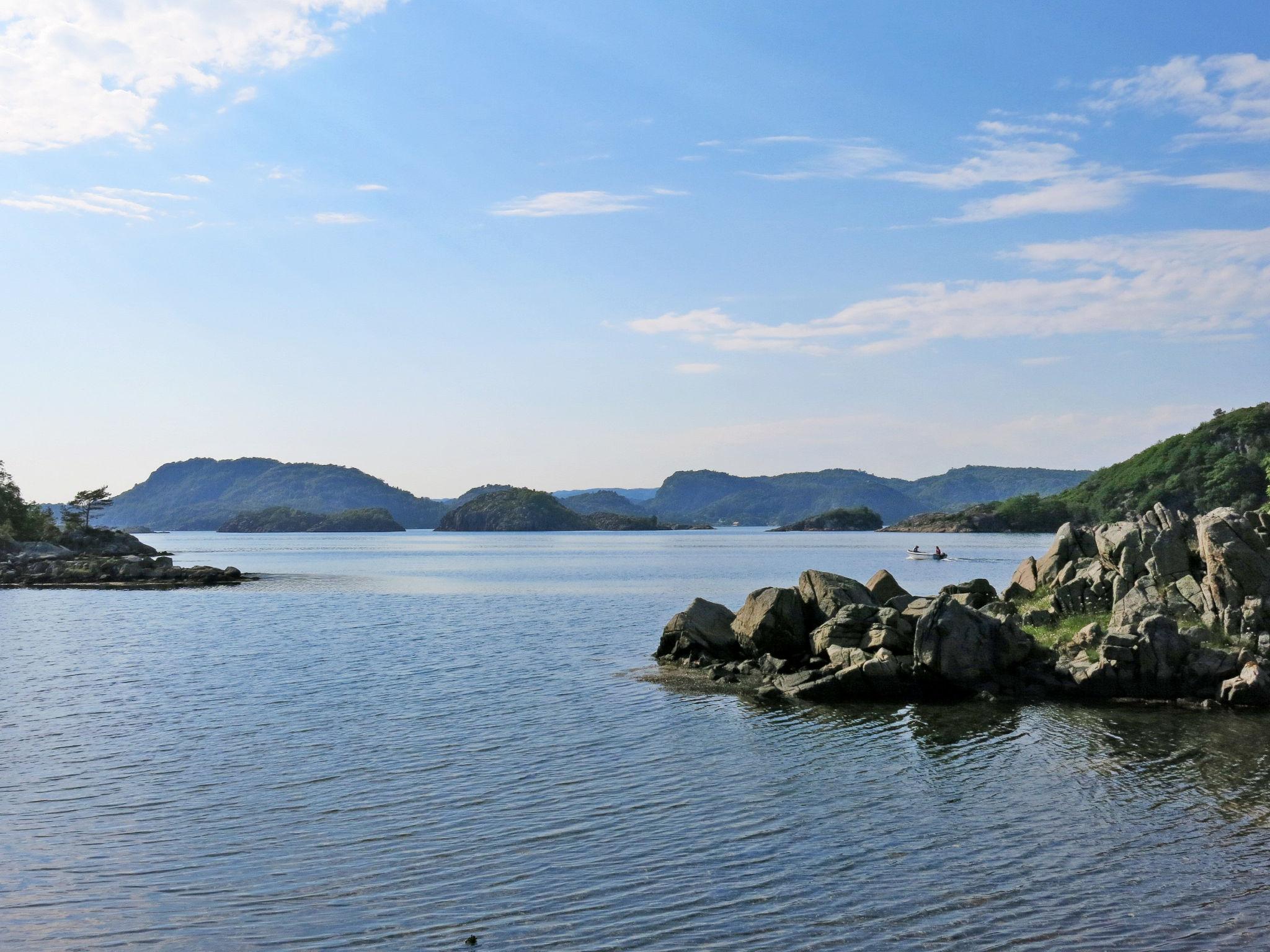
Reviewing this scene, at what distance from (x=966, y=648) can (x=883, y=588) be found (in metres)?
14.8

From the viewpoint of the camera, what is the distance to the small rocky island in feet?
115

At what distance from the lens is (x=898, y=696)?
1446 inches

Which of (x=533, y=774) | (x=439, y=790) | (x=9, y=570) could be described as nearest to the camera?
(x=439, y=790)

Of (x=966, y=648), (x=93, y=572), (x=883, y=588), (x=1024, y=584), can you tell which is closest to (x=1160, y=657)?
(x=966, y=648)

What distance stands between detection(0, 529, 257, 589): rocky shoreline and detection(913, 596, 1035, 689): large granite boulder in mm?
93268

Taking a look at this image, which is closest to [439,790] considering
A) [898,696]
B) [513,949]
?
[513,949]

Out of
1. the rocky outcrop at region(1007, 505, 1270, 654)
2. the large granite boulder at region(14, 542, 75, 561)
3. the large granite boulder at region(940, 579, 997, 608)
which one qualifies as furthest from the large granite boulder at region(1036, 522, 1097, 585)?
the large granite boulder at region(14, 542, 75, 561)

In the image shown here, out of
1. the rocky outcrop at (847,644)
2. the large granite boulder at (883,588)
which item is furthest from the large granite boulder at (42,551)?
the large granite boulder at (883,588)

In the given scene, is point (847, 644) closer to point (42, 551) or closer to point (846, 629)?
point (846, 629)

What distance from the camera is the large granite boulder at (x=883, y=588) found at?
5122 cm

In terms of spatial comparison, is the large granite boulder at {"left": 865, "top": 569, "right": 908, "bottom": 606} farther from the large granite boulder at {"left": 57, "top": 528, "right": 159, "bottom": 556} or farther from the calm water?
the large granite boulder at {"left": 57, "top": 528, "right": 159, "bottom": 556}

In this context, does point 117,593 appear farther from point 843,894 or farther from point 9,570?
point 843,894

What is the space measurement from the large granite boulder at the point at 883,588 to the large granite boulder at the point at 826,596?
1820 mm

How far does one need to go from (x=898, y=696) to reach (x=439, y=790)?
19.8m
